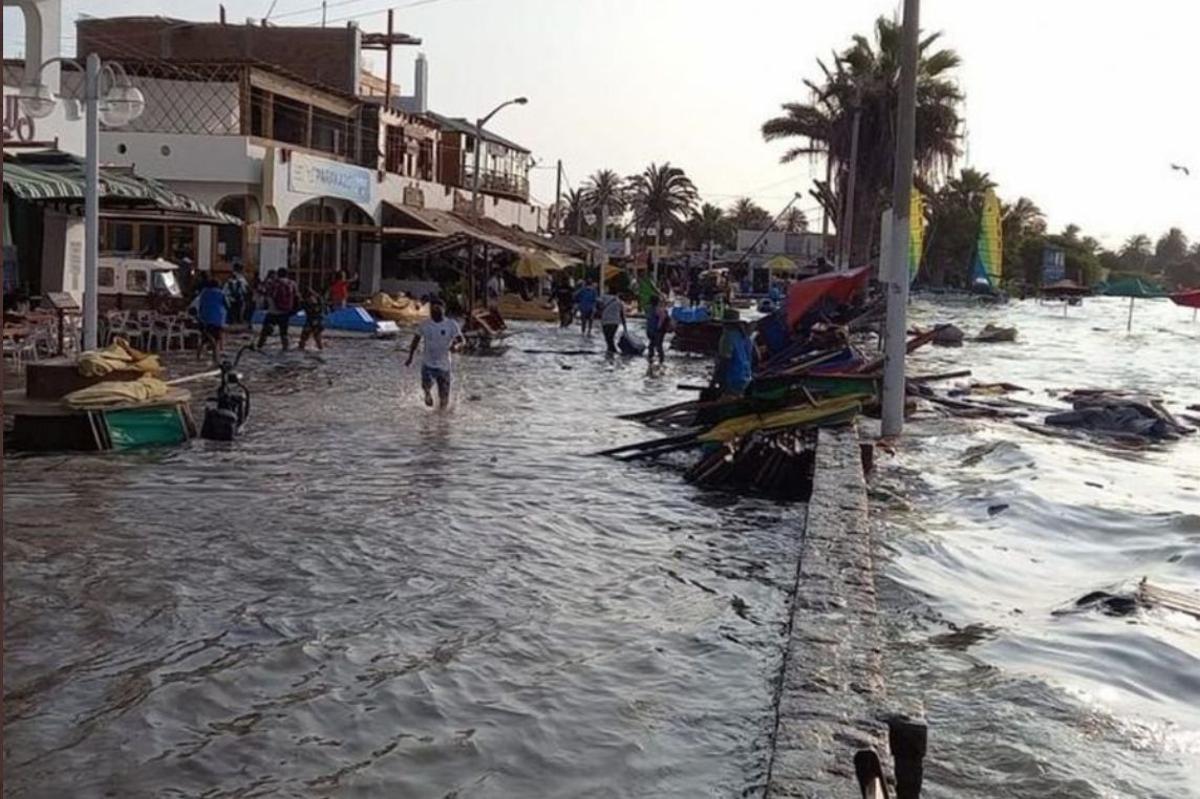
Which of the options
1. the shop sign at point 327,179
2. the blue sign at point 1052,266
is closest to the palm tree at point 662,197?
the blue sign at point 1052,266

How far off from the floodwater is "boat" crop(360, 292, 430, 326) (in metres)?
20.6

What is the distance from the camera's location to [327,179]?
39875mm

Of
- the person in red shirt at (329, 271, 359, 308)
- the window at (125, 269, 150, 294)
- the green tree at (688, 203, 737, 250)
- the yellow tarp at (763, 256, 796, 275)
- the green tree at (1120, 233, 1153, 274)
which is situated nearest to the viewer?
the window at (125, 269, 150, 294)

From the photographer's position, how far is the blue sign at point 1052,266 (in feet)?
382

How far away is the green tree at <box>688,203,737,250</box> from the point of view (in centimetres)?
11400

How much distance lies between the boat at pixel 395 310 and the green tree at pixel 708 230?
7666 centimetres

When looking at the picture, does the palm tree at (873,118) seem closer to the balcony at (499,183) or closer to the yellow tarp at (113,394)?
the balcony at (499,183)

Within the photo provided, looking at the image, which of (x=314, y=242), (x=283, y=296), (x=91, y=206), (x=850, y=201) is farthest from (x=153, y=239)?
(x=850, y=201)

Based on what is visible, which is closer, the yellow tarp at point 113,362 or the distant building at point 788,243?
the yellow tarp at point 113,362

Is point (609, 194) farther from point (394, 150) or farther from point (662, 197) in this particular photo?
point (394, 150)

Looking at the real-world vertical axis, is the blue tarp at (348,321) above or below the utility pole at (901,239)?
below

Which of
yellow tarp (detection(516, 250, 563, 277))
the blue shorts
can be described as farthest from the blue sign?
the blue shorts

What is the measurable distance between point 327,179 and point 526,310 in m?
7.46

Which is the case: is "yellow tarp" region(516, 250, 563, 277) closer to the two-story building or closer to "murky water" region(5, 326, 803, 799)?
the two-story building
